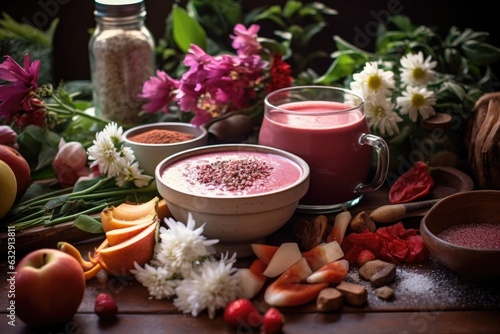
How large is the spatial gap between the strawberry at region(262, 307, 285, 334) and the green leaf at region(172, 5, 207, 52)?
1.07 metres

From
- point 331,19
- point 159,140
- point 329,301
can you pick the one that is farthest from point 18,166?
point 331,19

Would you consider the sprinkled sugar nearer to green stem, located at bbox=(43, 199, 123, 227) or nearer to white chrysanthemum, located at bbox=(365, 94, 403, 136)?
white chrysanthemum, located at bbox=(365, 94, 403, 136)

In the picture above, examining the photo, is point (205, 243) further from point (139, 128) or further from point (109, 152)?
point (139, 128)

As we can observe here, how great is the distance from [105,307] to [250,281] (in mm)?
250

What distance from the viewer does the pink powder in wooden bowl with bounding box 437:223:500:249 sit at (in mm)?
1253

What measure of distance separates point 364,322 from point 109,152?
65cm

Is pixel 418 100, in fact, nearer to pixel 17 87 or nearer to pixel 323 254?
pixel 323 254

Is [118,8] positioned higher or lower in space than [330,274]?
higher

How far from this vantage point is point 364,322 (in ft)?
3.72

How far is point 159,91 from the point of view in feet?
5.51

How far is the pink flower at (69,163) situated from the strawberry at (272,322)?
707 mm

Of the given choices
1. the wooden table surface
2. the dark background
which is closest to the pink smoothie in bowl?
the wooden table surface

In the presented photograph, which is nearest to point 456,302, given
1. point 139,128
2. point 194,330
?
point 194,330

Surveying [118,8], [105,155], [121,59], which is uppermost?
[118,8]
